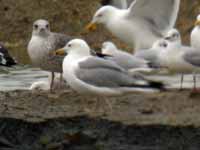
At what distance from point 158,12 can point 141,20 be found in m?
0.30

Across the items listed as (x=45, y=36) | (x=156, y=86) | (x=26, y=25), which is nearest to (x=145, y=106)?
(x=156, y=86)

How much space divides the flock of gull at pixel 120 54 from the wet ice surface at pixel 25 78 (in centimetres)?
30

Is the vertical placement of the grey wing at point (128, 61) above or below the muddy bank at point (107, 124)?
above

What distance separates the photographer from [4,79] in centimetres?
1201

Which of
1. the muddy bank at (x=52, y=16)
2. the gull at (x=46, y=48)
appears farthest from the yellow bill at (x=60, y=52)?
the muddy bank at (x=52, y=16)

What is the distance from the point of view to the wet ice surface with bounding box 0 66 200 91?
10.8 meters

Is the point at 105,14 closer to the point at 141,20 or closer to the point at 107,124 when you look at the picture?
the point at 141,20

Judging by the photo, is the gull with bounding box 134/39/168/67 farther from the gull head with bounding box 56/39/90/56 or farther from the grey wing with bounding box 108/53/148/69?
the gull head with bounding box 56/39/90/56

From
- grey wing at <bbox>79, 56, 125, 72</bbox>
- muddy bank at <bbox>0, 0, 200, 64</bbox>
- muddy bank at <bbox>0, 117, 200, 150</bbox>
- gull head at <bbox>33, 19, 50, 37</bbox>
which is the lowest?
muddy bank at <bbox>0, 117, 200, 150</bbox>

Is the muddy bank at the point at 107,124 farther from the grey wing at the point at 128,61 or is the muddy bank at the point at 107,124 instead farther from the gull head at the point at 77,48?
the grey wing at the point at 128,61

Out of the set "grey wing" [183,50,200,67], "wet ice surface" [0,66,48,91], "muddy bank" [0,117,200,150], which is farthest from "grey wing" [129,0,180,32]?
"muddy bank" [0,117,200,150]

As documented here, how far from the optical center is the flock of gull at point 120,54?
325 inches

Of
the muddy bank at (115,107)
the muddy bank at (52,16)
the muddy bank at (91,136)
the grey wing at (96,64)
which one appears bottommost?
the muddy bank at (91,136)

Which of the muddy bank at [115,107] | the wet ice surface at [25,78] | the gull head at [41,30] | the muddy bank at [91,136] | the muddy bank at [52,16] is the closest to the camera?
the muddy bank at [91,136]
